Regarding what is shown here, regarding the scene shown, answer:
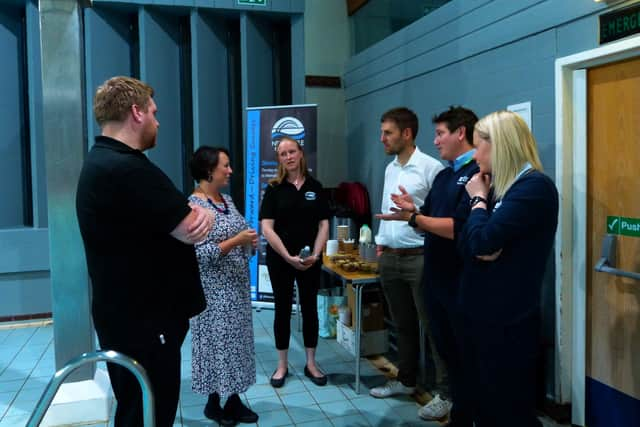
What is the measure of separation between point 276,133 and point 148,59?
58.4 inches

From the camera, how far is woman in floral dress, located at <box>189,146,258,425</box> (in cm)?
244

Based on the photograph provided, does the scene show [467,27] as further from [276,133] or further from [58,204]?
[58,204]

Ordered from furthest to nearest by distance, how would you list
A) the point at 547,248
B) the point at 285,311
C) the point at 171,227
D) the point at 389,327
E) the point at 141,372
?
the point at 389,327 < the point at 285,311 < the point at 547,248 < the point at 171,227 < the point at 141,372

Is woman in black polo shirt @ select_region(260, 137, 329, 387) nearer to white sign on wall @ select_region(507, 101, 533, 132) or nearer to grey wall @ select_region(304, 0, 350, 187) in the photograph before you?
white sign on wall @ select_region(507, 101, 533, 132)

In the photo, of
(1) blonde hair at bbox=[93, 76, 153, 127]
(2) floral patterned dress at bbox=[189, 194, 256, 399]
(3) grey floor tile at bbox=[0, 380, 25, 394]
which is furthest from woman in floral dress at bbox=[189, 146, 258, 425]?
(3) grey floor tile at bbox=[0, 380, 25, 394]

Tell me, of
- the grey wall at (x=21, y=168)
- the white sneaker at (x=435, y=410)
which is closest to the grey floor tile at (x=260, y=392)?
the white sneaker at (x=435, y=410)

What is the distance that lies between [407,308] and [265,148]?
251cm

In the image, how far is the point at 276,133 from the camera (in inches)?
186

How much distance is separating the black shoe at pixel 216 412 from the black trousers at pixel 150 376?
0.97m

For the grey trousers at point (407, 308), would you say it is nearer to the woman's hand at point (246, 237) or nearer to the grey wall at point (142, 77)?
the woman's hand at point (246, 237)

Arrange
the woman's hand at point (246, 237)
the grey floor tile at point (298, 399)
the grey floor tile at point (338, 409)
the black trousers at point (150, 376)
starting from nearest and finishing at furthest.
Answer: the black trousers at point (150, 376)
the woman's hand at point (246, 237)
the grey floor tile at point (338, 409)
the grey floor tile at point (298, 399)

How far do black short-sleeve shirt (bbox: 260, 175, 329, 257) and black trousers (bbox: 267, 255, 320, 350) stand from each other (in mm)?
105

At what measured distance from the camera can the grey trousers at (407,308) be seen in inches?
105

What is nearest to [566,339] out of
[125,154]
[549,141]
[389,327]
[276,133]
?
[549,141]
